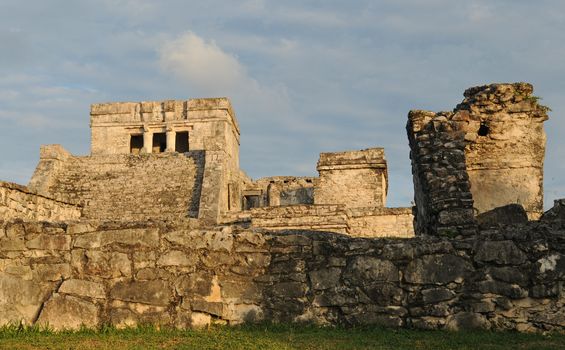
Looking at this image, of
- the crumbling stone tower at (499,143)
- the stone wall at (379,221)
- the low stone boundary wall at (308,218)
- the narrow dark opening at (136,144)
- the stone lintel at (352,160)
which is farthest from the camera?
the narrow dark opening at (136,144)

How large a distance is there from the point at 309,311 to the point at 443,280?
1359 mm

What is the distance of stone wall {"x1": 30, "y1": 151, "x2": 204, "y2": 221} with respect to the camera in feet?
74.3

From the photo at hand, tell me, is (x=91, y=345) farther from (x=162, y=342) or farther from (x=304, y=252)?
(x=304, y=252)

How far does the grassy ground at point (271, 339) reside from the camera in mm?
5527

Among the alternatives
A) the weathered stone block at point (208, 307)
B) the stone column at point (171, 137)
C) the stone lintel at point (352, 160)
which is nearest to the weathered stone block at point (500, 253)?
the weathered stone block at point (208, 307)

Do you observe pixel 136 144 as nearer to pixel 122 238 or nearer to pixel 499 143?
pixel 499 143

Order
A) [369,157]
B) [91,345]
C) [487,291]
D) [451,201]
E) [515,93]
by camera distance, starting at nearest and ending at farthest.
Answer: [91,345] < [487,291] < [451,201] < [515,93] < [369,157]

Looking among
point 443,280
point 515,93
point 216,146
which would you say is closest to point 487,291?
point 443,280

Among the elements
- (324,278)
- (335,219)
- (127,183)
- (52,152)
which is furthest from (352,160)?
(324,278)

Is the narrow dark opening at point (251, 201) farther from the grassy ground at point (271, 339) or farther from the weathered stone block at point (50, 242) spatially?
the grassy ground at point (271, 339)

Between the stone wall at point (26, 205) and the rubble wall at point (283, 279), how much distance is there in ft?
22.9

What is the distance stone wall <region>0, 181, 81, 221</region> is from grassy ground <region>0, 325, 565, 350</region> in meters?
7.66

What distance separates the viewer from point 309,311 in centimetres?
630

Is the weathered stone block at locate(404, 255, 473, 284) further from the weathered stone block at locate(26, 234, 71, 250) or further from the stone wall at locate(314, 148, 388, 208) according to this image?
the stone wall at locate(314, 148, 388, 208)
